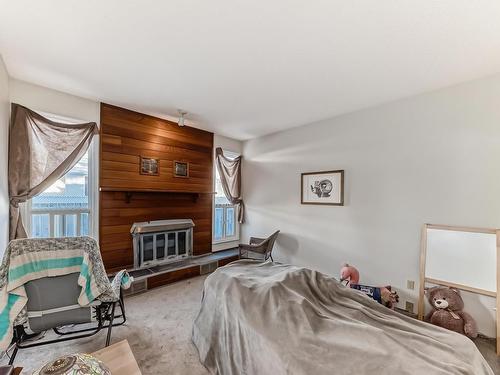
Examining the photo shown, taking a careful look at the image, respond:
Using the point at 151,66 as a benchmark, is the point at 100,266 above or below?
below

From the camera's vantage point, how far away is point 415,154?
2.73 meters

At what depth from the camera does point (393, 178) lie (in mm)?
2898

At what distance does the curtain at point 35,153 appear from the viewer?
97.0 inches

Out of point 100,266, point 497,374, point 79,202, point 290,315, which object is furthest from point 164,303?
point 497,374

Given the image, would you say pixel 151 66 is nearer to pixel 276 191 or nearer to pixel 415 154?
pixel 276 191

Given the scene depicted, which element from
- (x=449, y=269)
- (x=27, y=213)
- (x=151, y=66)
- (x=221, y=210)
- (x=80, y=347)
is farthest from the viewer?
(x=221, y=210)

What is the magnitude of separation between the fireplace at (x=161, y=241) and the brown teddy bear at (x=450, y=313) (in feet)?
11.6

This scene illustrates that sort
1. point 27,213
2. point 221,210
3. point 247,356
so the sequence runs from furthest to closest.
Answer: point 221,210 < point 27,213 < point 247,356

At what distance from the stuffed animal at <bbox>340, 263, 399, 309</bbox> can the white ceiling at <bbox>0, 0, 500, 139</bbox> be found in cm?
225

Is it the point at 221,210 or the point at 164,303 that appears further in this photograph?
the point at 221,210

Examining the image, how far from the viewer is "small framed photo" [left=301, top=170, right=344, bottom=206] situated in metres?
3.39

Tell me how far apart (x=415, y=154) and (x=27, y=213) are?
4725 millimetres

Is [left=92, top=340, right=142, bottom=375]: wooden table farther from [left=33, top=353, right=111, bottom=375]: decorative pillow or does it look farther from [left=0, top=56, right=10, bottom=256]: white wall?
[left=0, top=56, right=10, bottom=256]: white wall

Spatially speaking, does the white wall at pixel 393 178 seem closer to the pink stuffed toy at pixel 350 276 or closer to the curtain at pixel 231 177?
the pink stuffed toy at pixel 350 276
